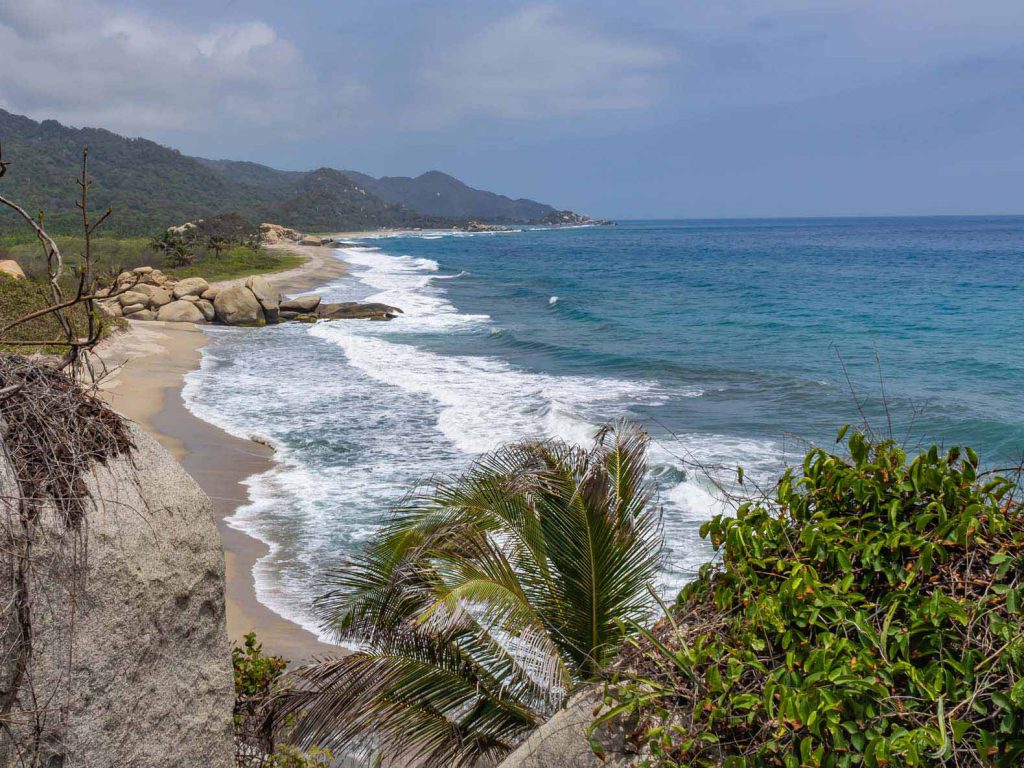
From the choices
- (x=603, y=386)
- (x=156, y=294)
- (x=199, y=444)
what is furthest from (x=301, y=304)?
(x=199, y=444)

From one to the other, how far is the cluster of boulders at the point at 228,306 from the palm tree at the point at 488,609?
109 feet

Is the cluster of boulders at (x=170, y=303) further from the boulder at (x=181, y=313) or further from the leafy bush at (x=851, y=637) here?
the leafy bush at (x=851, y=637)

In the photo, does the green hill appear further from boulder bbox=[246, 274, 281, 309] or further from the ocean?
the ocean

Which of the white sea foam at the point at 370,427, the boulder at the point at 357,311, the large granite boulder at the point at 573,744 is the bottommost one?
the white sea foam at the point at 370,427

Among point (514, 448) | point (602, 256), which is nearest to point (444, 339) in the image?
point (514, 448)

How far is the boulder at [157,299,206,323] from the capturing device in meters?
35.6

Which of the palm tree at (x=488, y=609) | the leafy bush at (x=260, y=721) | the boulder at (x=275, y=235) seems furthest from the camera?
the boulder at (x=275, y=235)

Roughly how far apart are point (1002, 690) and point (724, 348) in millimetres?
27461

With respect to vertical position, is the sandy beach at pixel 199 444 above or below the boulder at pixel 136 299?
below

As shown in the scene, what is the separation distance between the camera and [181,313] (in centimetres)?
3591

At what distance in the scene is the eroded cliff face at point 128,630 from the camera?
3.63m

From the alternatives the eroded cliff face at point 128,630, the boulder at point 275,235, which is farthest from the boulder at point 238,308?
the boulder at point 275,235

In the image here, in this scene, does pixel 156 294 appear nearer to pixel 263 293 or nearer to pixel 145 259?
pixel 263 293

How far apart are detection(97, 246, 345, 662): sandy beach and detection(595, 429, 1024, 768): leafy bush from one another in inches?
134
